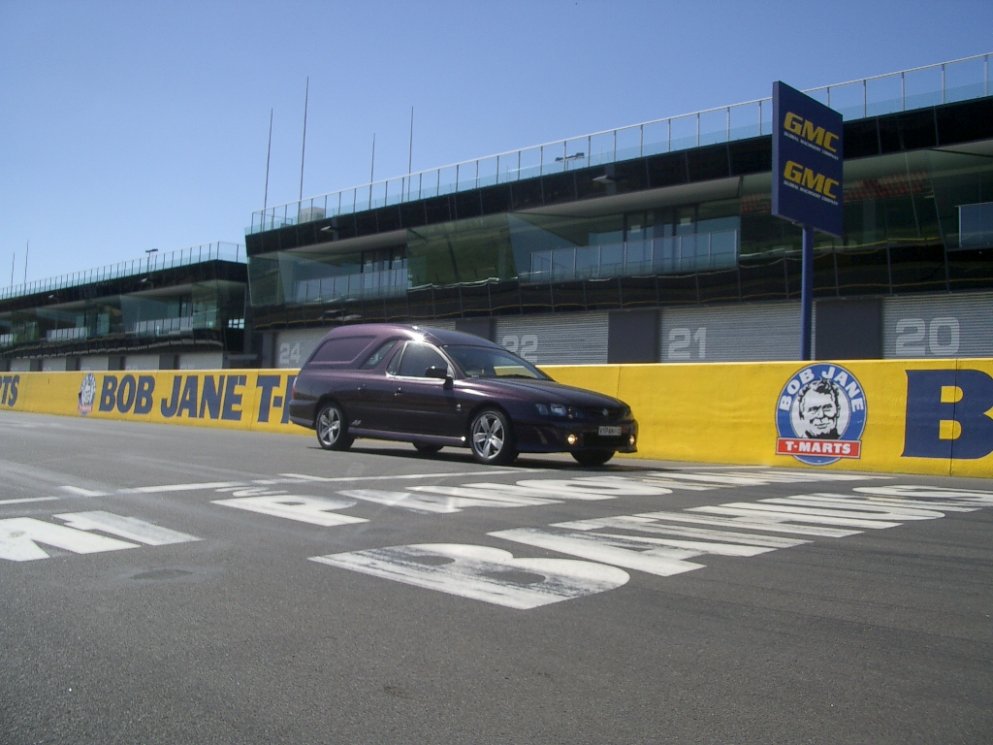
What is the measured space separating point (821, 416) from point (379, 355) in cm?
618

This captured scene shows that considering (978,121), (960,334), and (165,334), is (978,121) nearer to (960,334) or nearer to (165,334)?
(960,334)

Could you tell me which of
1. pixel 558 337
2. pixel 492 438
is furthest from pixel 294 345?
pixel 492 438

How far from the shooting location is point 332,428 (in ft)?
44.4

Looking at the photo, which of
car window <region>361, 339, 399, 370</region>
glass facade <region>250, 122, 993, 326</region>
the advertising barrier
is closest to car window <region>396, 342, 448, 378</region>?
car window <region>361, 339, 399, 370</region>

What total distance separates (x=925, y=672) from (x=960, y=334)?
→ 933 inches

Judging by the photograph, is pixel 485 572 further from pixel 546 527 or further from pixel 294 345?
pixel 294 345

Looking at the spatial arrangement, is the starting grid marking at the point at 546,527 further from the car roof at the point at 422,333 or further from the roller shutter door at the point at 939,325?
the roller shutter door at the point at 939,325

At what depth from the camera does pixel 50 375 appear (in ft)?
102

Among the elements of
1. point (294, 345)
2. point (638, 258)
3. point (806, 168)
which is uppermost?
point (638, 258)

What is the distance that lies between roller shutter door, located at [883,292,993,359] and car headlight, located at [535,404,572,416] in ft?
58.2

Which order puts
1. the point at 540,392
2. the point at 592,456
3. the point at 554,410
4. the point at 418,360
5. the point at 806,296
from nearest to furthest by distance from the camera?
1. the point at 554,410
2. the point at 540,392
3. the point at 592,456
4. the point at 418,360
5. the point at 806,296

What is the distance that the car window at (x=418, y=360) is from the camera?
40.3ft

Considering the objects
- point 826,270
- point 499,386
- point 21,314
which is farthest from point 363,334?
point 21,314

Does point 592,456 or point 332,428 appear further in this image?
point 332,428
